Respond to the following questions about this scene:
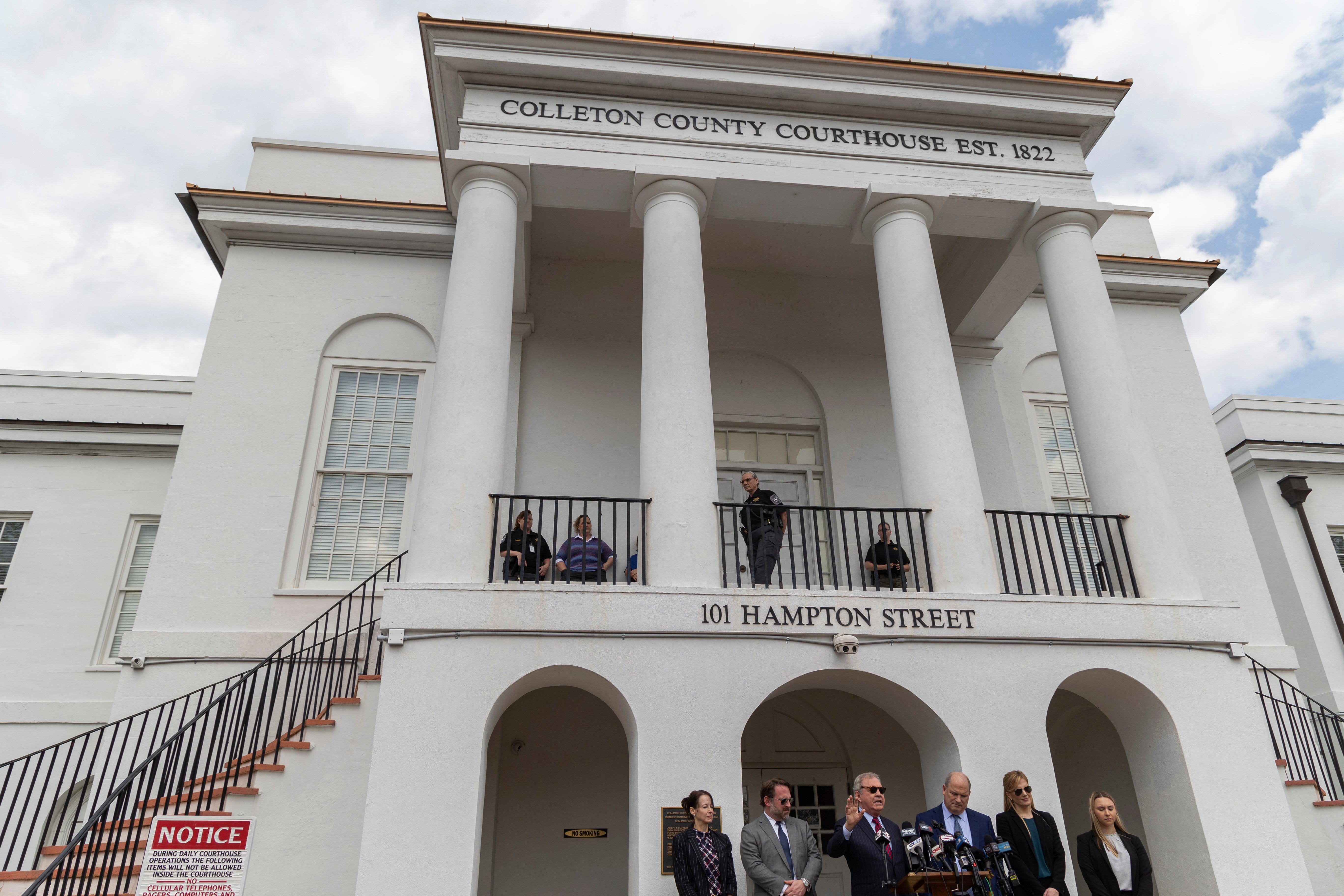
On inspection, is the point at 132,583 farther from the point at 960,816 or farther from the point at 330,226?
the point at 960,816

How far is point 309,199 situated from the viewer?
42.4 feet

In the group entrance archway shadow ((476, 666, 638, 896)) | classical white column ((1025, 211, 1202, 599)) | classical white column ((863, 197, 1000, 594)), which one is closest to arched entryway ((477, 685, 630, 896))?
entrance archway shadow ((476, 666, 638, 896))

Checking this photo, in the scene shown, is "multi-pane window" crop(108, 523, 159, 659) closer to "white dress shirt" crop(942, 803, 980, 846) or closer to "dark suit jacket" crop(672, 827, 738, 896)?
"dark suit jacket" crop(672, 827, 738, 896)

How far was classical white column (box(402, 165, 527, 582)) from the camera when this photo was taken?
830 centimetres

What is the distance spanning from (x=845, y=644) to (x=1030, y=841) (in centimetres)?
223

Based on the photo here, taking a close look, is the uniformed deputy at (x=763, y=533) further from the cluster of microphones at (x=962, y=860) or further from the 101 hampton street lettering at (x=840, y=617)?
the cluster of microphones at (x=962, y=860)

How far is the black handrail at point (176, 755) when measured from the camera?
277 inches

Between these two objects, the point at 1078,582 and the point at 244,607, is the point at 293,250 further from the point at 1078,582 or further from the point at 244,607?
the point at 1078,582

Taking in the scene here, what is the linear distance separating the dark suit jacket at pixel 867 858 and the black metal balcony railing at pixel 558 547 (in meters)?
2.85

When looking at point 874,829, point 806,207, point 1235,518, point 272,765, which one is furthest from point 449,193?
point 1235,518

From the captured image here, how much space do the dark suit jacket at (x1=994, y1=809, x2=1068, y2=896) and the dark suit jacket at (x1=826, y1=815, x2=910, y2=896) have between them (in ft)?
2.76

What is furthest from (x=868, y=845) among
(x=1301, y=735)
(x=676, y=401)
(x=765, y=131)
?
(x=765, y=131)

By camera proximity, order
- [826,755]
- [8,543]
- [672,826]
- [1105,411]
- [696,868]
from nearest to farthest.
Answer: [696,868]
[672,826]
[1105,411]
[826,755]
[8,543]

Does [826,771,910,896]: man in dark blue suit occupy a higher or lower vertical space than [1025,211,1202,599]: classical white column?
lower
